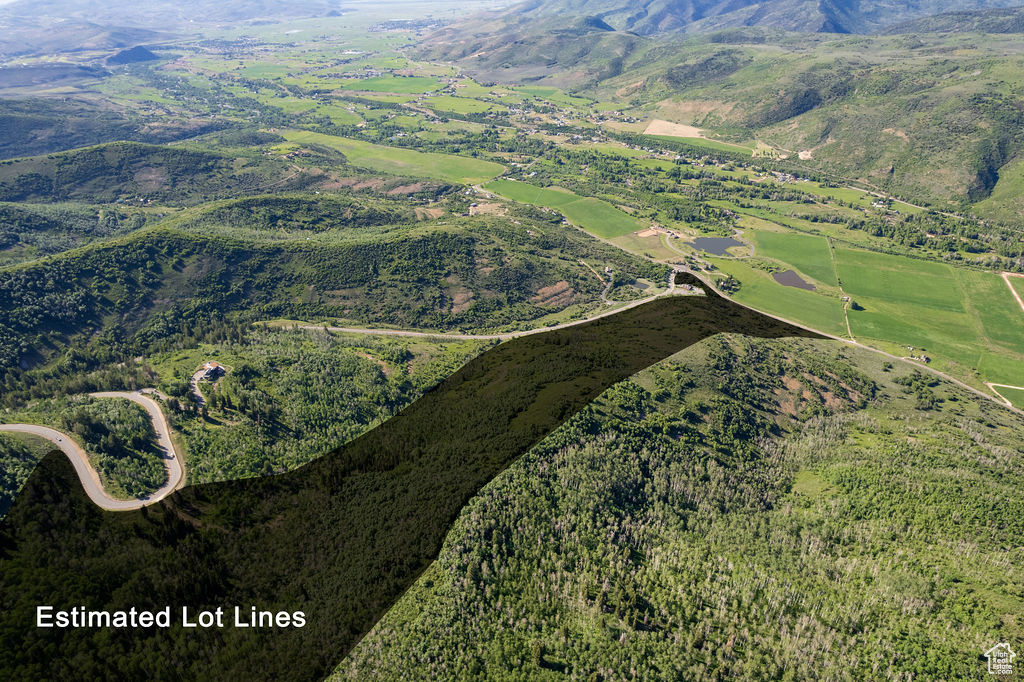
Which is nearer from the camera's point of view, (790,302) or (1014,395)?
(1014,395)

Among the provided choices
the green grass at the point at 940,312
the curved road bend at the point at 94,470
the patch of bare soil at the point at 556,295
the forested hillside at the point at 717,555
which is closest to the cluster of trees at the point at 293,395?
the curved road bend at the point at 94,470

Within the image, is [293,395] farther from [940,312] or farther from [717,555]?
[940,312]

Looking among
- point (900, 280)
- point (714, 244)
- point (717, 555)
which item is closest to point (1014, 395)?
point (900, 280)

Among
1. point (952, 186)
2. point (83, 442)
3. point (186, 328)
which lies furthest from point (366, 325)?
point (952, 186)

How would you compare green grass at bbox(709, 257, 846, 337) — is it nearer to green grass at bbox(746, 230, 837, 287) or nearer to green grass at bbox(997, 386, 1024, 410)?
green grass at bbox(746, 230, 837, 287)

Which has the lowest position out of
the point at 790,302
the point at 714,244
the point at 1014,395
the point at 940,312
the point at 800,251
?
the point at 1014,395

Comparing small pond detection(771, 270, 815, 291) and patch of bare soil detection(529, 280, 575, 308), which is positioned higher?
small pond detection(771, 270, 815, 291)

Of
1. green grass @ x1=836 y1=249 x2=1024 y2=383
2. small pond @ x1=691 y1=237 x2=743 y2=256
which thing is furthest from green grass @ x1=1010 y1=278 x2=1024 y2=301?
small pond @ x1=691 y1=237 x2=743 y2=256

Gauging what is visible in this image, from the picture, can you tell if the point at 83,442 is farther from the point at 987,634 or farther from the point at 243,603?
the point at 987,634
